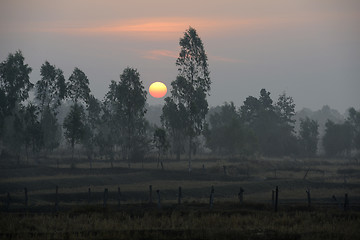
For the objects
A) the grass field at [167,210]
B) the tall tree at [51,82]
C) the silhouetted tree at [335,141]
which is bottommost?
the grass field at [167,210]

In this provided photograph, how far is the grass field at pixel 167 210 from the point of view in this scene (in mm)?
28938

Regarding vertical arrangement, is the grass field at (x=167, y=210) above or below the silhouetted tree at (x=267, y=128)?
below

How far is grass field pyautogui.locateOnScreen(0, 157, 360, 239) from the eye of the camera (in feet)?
94.9

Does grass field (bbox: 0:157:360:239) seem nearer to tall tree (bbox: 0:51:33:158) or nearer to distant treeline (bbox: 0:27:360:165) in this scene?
distant treeline (bbox: 0:27:360:165)

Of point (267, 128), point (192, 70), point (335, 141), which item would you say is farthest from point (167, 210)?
point (335, 141)

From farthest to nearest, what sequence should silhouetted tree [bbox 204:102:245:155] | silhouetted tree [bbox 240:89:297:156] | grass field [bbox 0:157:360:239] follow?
silhouetted tree [bbox 240:89:297:156]
silhouetted tree [bbox 204:102:245:155]
grass field [bbox 0:157:360:239]

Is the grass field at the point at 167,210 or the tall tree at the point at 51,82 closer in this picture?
the grass field at the point at 167,210

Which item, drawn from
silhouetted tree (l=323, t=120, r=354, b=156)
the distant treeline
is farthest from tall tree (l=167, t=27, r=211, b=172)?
silhouetted tree (l=323, t=120, r=354, b=156)

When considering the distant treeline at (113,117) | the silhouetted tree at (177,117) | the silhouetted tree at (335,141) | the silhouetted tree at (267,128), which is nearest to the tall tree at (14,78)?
the distant treeline at (113,117)

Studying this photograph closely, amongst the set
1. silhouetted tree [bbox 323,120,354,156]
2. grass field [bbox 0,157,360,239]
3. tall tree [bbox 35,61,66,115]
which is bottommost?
grass field [bbox 0,157,360,239]

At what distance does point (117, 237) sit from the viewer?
2727 centimetres

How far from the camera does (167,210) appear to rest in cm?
3941

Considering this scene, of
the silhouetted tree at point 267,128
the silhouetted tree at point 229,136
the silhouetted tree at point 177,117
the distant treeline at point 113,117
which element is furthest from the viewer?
the silhouetted tree at point 267,128

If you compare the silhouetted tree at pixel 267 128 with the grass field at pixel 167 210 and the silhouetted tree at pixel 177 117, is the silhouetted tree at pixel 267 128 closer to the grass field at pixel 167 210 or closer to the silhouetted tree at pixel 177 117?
the silhouetted tree at pixel 177 117
